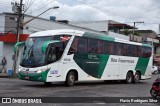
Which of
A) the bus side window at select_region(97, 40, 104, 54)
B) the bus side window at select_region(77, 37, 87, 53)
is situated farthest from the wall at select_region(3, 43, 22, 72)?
the bus side window at select_region(77, 37, 87, 53)

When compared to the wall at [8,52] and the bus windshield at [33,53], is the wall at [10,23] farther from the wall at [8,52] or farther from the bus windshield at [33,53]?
the bus windshield at [33,53]

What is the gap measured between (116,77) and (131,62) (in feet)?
7.26

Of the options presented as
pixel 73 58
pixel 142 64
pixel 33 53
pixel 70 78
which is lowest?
pixel 70 78

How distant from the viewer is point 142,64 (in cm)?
2858

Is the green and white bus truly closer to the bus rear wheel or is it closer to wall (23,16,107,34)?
the bus rear wheel

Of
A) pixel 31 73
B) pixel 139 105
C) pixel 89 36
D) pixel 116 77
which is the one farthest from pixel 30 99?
pixel 116 77

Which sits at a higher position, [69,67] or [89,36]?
[89,36]

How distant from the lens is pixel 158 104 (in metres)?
14.3

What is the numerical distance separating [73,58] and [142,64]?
9272 mm

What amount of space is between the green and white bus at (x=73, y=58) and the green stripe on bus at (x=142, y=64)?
0.95m

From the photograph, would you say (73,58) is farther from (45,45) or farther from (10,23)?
(10,23)

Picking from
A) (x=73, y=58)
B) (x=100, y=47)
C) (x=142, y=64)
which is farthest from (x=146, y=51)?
(x=73, y=58)

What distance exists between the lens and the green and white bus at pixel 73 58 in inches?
767

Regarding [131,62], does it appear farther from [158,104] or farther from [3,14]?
[3,14]
